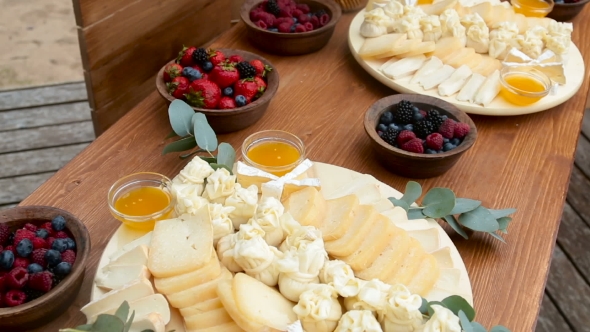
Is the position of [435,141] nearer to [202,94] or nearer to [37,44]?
[202,94]

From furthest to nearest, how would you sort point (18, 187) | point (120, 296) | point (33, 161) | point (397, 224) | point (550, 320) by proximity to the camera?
point (33, 161), point (18, 187), point (550, 320), point (397, 224), point (120, 296)

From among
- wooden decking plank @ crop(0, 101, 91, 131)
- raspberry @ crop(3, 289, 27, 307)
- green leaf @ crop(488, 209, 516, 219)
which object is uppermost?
raspberry @ crop(3, 289, 27, 307)

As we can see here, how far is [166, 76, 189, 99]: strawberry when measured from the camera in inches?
63.5

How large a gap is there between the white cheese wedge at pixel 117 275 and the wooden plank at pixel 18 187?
1781mm

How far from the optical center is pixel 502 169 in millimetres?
1640

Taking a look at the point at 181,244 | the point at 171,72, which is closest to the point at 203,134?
the point at 171,72

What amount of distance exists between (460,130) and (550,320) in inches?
50.5

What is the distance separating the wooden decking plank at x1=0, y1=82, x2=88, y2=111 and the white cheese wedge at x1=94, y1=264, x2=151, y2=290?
7.62ft

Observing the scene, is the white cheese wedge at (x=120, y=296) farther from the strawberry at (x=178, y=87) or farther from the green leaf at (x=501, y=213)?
the green leaf at (x=501, y=213)

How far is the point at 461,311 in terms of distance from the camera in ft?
3.43

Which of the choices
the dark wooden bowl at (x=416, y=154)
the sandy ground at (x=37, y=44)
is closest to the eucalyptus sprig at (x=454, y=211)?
the dark wooden bowl at (x=416, y=154)

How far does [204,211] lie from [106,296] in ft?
0.84

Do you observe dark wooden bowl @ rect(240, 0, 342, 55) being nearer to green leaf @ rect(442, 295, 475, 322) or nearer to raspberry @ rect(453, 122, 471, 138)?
raspberry @ rect(453, 122, 471, 138)

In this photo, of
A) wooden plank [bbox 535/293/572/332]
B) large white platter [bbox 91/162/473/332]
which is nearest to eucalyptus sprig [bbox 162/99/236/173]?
large white platter [bbox 91/162/473/332]
